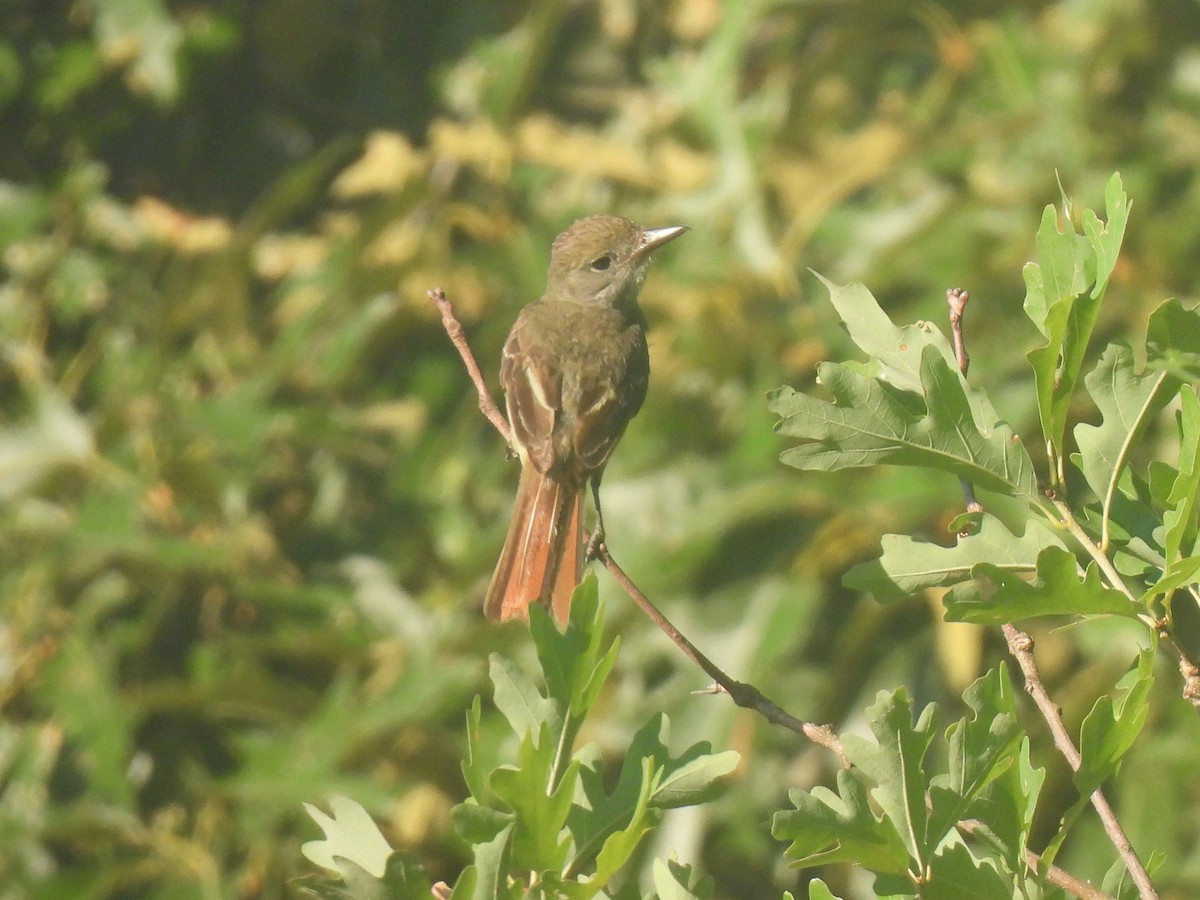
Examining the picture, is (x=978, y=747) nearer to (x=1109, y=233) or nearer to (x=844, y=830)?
(x=844, y=830)

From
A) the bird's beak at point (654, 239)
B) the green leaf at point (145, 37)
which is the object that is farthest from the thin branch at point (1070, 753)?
the green leaf at point (145, 37)

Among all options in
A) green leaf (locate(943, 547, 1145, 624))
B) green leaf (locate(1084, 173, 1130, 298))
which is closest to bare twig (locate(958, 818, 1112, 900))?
green leaf (locate(943, 547, 1145, 624))

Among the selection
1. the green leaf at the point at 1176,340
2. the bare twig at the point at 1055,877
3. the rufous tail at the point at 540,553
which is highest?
the green leaf at the point at 1176,340

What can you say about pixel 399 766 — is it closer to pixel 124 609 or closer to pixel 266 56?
pixel 124 609

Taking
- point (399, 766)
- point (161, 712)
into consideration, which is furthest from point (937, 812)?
point (161, 712)

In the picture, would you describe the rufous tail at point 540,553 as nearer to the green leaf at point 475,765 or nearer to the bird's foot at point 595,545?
the bird's foot at point 595,545
